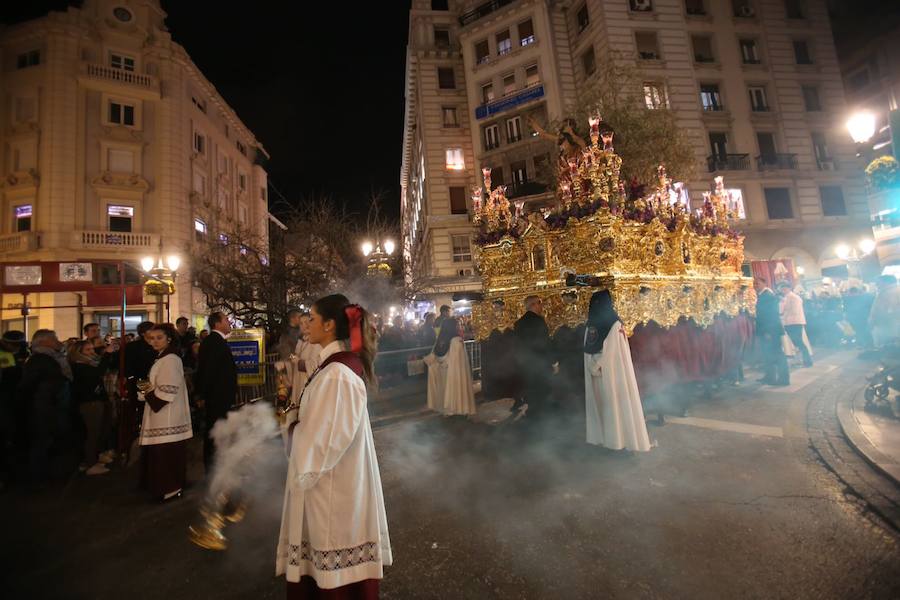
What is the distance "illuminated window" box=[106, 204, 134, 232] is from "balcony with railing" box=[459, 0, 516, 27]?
2409 cm

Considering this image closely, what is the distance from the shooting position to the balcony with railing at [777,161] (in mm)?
22078

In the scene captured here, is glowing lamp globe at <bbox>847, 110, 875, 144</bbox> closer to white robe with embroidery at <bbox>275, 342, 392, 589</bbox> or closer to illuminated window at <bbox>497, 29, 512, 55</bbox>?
white robe with embroidery at <bbox>275, 342, 392, 589</bbox>

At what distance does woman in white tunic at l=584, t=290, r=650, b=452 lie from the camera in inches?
201

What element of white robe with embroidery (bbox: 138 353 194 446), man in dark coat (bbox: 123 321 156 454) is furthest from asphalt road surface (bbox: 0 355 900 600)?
white robe with embroidery (bbox: 138 353 194 446)

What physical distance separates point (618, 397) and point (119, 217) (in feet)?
87.6

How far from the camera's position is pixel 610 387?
5.14 metres

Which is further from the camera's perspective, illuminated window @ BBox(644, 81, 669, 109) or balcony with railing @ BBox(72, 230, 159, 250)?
illuminated window @ BBox(644, 81, 669, 109)

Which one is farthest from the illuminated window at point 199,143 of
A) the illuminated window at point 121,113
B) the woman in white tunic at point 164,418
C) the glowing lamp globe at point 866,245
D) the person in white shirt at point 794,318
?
the glowing lamp globe at point 866,245

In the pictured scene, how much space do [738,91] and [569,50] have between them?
32.2 feet

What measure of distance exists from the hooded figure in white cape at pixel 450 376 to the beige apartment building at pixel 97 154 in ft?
54.1

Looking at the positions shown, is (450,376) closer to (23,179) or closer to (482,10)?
(23,179)

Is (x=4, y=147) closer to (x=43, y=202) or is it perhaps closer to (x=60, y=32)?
(x=43, y=202)

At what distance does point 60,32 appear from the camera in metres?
21.2

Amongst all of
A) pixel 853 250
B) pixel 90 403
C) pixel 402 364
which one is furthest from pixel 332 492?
pixel 853 250
